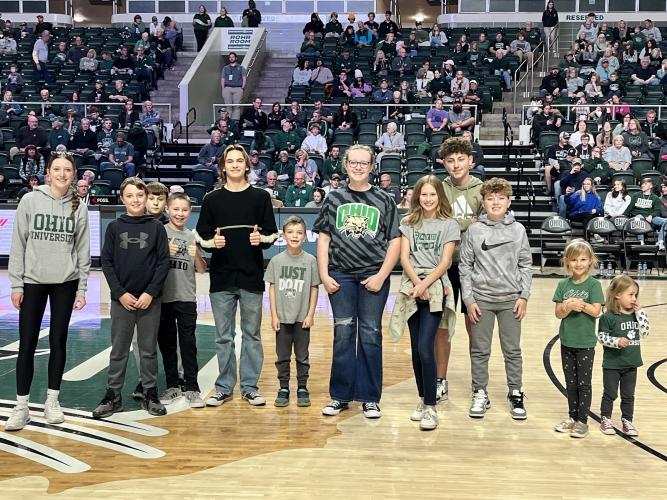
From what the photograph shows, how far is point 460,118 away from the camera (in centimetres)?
1948

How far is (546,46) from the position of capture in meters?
25.2

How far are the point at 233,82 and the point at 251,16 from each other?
4468 millimetres

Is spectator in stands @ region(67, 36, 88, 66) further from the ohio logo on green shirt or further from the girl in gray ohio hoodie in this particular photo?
the ohio logo on green shirt

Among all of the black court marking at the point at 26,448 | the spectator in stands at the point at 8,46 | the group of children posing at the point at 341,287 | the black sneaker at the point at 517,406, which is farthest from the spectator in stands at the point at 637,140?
the spectator in stands at the point at 8,46

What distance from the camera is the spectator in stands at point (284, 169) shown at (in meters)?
17.7

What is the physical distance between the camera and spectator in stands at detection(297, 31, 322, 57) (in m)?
24.0

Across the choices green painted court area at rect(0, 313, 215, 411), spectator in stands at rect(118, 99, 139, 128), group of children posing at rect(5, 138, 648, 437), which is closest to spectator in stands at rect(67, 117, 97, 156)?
spectator in stands at rect(118, 99, 139, 128)

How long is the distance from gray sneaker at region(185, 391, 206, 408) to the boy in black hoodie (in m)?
0.26

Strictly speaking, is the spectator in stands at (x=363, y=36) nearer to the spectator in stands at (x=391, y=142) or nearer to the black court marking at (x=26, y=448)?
the spectator in stands at (x=391, y=142)

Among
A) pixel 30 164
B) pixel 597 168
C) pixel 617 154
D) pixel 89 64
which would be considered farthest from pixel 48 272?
pixel 89 64

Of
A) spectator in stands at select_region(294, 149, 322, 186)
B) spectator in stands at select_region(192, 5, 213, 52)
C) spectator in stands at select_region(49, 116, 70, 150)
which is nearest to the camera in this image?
spectator in stands at select_region(294, 149, 322, 186)

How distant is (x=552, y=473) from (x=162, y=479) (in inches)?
83.9

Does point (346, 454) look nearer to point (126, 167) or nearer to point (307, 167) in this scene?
point (307, 167)

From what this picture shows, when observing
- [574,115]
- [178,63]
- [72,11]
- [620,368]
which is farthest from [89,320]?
[72,11]
